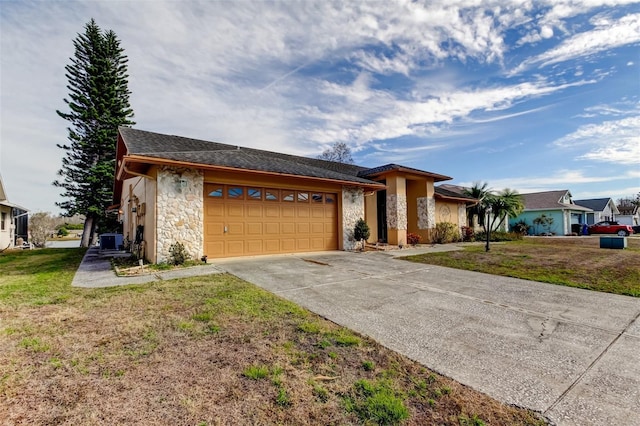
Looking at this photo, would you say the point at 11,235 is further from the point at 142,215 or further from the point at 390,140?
the point at 390,140

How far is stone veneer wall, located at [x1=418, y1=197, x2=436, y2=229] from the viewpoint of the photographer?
51.8 feet

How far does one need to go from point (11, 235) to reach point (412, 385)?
28084mm

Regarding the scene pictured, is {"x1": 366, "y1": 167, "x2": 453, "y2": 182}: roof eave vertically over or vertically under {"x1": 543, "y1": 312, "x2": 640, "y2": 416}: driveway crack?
over

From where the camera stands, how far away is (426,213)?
15828mm

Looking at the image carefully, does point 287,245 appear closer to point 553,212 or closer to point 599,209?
point 553,212

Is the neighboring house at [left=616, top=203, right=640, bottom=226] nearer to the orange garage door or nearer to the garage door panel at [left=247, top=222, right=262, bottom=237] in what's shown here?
the orange garage door

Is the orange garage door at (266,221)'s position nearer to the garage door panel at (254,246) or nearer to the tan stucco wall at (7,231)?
the garage door panel at (254,246)

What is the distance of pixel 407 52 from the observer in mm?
10859

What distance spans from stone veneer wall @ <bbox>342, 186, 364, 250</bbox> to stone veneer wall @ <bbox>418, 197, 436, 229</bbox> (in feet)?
17.2

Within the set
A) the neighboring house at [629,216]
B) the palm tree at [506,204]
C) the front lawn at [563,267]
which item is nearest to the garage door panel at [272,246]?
the front lawn at [563,267]

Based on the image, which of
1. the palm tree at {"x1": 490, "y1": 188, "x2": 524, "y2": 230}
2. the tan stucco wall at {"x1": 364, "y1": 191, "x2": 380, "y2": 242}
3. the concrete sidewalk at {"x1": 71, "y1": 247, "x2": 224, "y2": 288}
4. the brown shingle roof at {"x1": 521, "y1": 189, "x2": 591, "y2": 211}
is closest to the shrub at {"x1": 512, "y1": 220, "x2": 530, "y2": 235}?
the brown shingle roof at {"x1": 521, "y1": 189, "x2": 591, "y2": 211}

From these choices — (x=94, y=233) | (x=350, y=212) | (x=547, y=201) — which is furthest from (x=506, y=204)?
(x=94, y=233)

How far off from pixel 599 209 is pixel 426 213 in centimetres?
3083

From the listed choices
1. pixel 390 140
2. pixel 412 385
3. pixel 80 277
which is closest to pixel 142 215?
pixel 80 277
